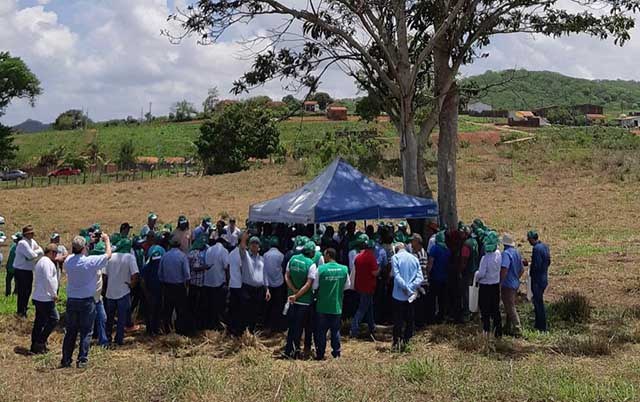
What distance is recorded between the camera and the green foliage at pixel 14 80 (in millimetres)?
36094

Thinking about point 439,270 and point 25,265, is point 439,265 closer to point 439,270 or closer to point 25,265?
point 439,270

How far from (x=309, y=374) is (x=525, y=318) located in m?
5.11

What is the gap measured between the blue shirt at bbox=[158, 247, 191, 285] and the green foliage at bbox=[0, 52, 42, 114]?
1161 inches

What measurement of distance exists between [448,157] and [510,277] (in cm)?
487

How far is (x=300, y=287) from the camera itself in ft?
29.7

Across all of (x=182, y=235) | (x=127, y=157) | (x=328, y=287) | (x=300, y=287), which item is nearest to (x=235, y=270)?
(x=182, y=235)

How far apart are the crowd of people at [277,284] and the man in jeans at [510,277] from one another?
0.02 m

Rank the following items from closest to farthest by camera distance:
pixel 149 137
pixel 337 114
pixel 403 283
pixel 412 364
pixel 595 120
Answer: pixel 412 364 < pixel 403 283 < pixel 337 114 < pixel 149 137 < pixel 595 120

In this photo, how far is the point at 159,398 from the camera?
7254 millimetres

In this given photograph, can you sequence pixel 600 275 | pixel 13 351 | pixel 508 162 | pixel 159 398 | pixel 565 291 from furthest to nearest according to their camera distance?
Answer: 1. pixel 508 162
2. pixel 600 275
3. pixel 565 291
4. pixel 13 351
5. pixel 159 398

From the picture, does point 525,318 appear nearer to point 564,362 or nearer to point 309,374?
point 564,362

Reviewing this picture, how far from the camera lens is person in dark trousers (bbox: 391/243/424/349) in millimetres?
9391

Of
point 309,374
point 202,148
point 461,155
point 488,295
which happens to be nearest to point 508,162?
point 461,155

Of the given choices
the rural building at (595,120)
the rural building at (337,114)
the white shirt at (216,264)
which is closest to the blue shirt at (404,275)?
the white shirt at (216,264)
